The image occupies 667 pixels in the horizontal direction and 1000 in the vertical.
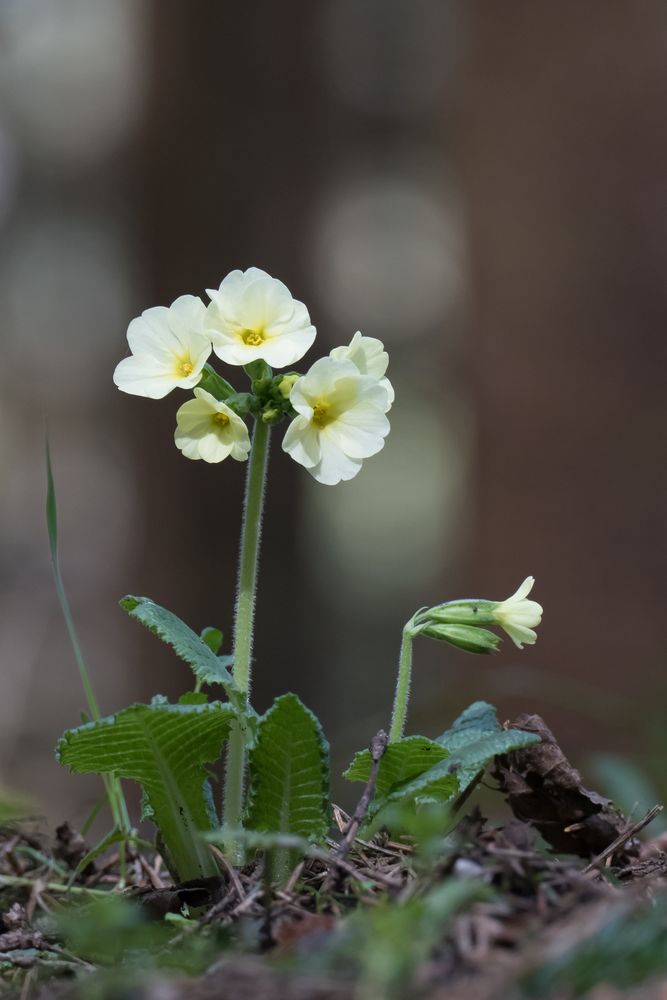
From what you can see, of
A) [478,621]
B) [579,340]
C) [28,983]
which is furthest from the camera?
[579,340]

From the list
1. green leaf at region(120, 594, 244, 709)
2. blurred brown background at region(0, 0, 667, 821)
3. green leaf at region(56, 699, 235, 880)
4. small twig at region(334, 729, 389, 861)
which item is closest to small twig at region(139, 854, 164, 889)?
green leaf at region(56, 699, 235, 880)

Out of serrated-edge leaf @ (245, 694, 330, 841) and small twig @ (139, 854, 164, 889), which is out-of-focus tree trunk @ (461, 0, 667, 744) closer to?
small twig @ (139, 854, 164, 889)

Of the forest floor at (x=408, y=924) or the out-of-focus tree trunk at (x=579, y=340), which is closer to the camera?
the forest floor at (x=408, y=924)

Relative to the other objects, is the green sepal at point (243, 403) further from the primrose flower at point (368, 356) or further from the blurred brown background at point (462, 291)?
the blurred brown background at point (462, 291)

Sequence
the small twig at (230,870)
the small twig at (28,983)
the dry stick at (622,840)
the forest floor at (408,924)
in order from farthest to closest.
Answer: the dry stick at (622,840), the small twig at (230,870), the small twig at (28,983), the forest floor at (408,924)

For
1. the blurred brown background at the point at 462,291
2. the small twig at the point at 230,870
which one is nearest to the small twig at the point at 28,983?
the small twig at the point at 230,870

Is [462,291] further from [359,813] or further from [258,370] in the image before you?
[359,813]

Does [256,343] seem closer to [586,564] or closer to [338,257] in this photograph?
[586,564]

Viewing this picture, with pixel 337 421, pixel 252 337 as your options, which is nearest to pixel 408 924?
pixel 337 421
